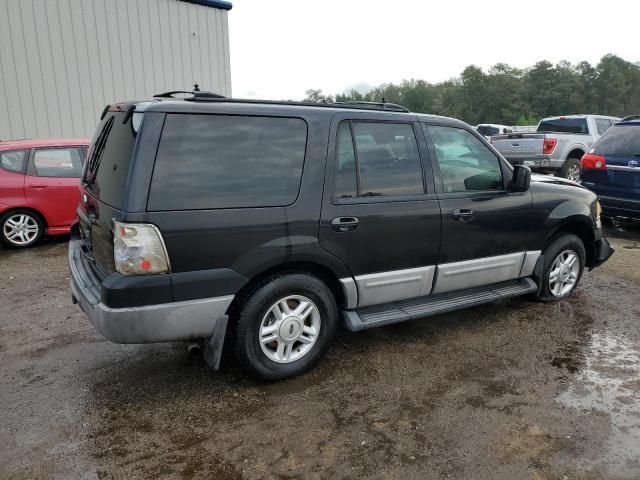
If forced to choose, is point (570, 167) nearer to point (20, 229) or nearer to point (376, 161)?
point (376, 161)

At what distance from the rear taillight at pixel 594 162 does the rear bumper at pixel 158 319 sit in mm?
6937

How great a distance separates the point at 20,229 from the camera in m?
7.33

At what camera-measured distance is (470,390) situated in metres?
3.42

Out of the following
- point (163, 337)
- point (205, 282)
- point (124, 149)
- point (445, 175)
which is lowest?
point (163, 337)

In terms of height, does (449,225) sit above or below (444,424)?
above

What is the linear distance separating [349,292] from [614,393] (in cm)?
187

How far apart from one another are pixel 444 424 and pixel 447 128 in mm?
2303

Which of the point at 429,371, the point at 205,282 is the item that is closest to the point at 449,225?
the point at 429,371

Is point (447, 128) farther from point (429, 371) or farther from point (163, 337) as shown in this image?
point (163, 337)

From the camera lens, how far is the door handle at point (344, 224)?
3475 mm

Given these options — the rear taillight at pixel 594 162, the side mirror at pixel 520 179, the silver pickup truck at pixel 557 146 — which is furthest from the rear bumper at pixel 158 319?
the silver pickup truck at pixel 557 146

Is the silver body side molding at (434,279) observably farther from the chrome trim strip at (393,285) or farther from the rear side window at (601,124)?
the rear side window at (601,124)

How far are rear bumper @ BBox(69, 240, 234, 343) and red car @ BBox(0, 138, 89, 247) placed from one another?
480 cm

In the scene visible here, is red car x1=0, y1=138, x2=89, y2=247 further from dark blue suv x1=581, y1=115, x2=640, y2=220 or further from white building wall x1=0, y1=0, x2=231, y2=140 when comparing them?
dark blue suv x1=581, y1=115, x2=640, y2=220
